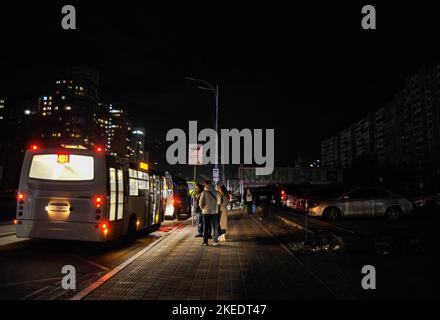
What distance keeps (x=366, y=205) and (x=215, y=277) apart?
13.8 m

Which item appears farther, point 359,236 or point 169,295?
point 359,236

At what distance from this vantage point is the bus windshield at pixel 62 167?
10.9 m

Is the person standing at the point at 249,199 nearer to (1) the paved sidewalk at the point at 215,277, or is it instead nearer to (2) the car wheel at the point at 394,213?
(2) the car wheel at the point at 394,213

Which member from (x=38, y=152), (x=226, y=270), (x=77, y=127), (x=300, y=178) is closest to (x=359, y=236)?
(x=226, y=270)

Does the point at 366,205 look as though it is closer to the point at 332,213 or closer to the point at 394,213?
the point at 394,213

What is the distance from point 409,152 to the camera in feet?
359

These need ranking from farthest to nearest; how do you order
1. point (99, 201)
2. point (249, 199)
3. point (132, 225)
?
1. point (249, 199)
2. point (132, 225)
3. point (99, 201)

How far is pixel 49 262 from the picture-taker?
9.16 m

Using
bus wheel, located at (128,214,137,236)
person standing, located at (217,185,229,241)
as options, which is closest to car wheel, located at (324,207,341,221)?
person standing, located at (217,185,229,241)

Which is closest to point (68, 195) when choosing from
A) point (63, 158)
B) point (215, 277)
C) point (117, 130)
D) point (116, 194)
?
point (63, 158)

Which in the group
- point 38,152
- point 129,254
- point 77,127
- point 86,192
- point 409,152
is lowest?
point 129,254

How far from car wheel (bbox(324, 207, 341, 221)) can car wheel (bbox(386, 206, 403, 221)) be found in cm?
226
